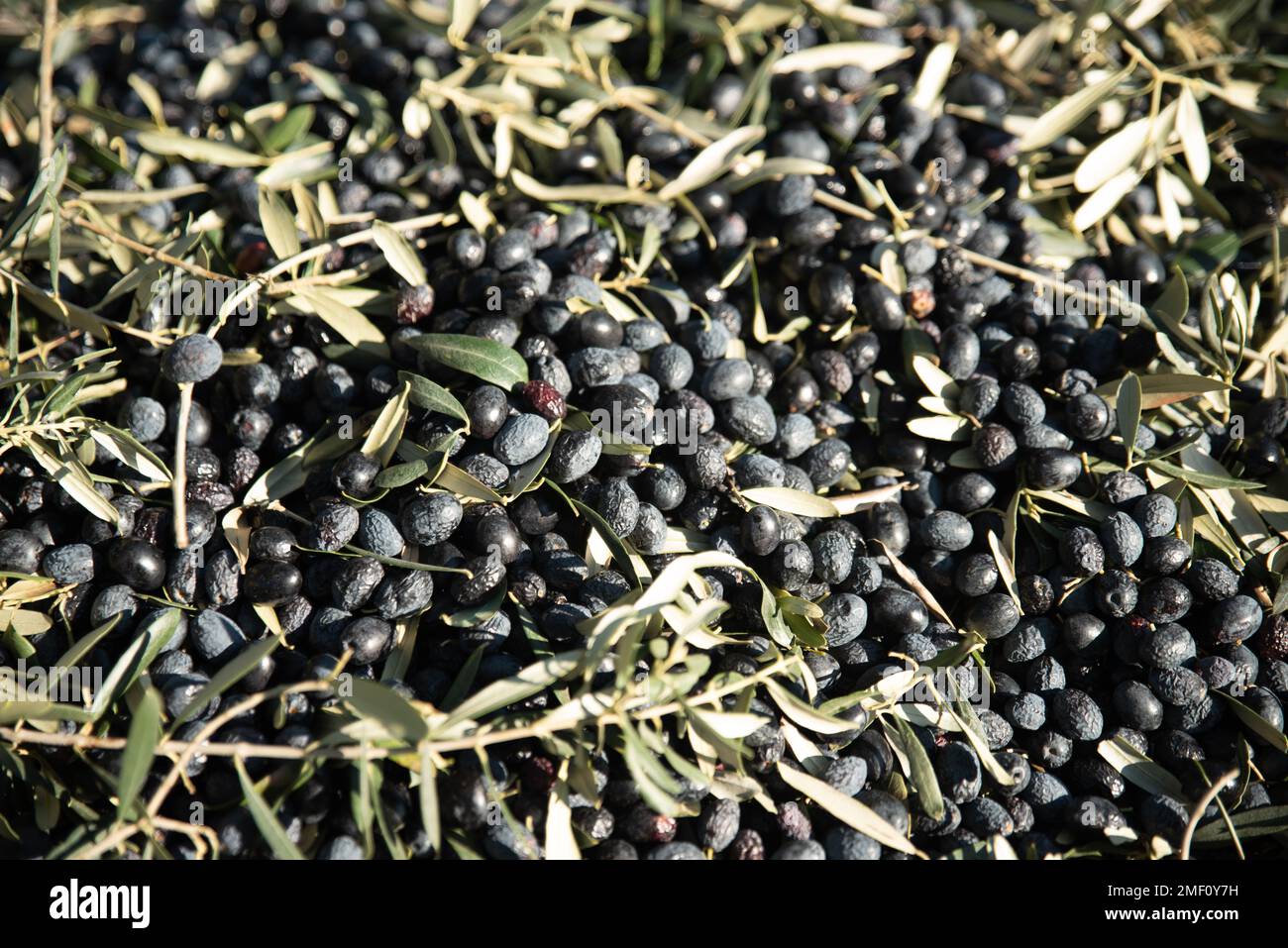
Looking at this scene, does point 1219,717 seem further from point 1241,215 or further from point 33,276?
point 33,276

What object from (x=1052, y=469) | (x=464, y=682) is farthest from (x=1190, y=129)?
(x=464, y=682)

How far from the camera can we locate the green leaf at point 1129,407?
2240 mm

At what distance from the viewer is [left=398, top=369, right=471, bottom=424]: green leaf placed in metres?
2.09

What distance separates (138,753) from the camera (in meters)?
1.61

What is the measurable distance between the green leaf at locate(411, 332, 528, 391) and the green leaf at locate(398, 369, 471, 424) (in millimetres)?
78

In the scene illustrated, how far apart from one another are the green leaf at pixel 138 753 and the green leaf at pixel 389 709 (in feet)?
1.14

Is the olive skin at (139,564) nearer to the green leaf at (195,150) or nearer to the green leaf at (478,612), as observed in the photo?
the green leaf at (478,612)

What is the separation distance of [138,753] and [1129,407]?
7.68ft

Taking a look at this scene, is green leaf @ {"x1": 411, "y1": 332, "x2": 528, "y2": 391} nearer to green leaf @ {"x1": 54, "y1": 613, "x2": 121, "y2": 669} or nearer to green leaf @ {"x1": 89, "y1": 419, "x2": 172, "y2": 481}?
green leaf @ {"x1": 89, "y1": 419, "x2": 172, "y2": 481}

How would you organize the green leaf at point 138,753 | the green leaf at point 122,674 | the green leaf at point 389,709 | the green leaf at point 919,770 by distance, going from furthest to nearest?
the green leaf at point 919,770 < the green leaf at point 122,674 < the green leaf at point 389,709 < the green leaf at point 138,753

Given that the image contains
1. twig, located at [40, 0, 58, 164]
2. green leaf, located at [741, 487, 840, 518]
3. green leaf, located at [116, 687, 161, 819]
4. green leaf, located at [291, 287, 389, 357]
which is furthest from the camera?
twig, located at [40, 0, 58, 164]

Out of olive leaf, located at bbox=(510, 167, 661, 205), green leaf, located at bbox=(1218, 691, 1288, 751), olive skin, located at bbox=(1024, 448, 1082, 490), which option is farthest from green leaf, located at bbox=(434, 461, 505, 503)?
green leaf, located at bbox=(1218, 691, 1288, 751)

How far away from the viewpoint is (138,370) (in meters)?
2.35

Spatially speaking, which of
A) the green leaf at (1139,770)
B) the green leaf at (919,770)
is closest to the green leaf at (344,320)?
the green leaf at (919,770)
